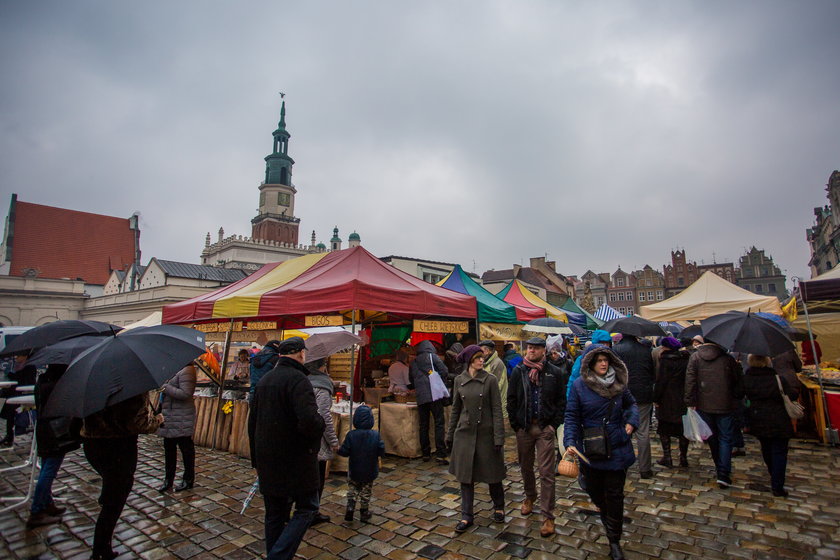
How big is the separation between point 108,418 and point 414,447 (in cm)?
463

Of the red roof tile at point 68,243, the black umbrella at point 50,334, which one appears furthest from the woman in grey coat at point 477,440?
the red roof tile at point 68,243

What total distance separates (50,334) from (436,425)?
214 inches

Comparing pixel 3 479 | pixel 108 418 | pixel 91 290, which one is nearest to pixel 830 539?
pixel 108 418

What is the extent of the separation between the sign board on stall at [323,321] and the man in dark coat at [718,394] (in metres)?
5.63

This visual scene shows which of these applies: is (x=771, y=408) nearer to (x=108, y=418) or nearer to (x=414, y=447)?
(x=414, y=447)

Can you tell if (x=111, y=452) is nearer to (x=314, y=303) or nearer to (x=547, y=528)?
(x=314, y=303)

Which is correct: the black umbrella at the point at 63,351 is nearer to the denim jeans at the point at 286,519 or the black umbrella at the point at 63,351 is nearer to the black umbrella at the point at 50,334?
the black umbrella at the point at 50,334

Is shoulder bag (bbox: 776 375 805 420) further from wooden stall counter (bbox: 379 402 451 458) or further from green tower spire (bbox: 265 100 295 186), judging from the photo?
green tower spire (bbox: 265 100 295 186)

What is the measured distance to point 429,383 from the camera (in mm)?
6719

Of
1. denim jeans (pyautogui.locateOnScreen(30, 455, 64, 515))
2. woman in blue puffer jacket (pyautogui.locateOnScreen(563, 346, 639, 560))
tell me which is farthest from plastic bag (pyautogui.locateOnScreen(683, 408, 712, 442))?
denim jeans (pyautogui.locateOnScreen(30, 455, 64, 515))

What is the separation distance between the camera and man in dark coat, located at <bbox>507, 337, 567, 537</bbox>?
4254 mm

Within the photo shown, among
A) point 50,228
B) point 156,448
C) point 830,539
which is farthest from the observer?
point 50,228

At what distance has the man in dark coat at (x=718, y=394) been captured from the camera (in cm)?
545

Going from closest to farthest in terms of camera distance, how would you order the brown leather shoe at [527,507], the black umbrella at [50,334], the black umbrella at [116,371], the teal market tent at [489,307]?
1. the black umbrella at [116,371]
2. the brown leather shoe at [527,507]
3. the black umbrella at [50,334]
4. the teal market tent at [489,307]
